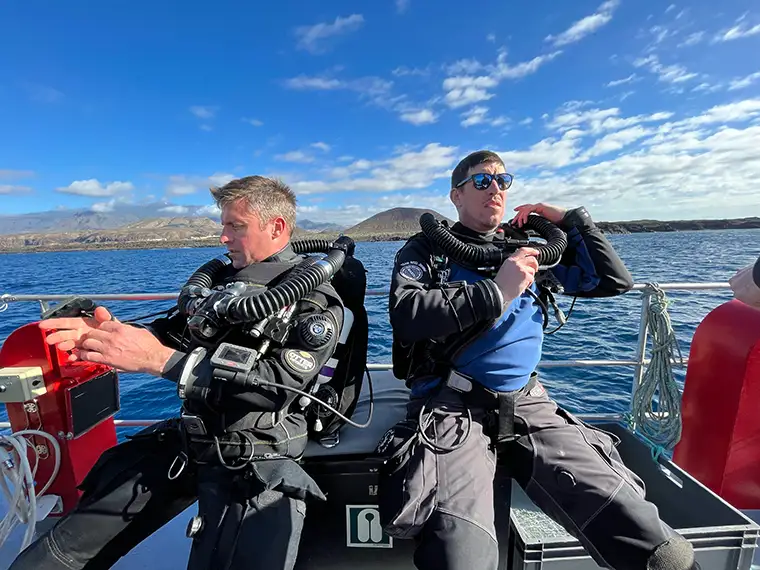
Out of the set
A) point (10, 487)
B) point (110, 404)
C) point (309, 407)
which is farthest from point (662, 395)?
point (10, 487)

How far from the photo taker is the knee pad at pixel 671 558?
1.50m

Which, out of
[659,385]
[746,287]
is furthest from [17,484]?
[746,287]

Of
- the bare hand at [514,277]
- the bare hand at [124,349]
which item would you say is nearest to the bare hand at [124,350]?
the bare hand at [124,349]

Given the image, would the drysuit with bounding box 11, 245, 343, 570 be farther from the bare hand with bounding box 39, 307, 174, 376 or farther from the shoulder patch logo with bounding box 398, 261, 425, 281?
the shoulder patch logo with bounding box 398, 261, 425, 281

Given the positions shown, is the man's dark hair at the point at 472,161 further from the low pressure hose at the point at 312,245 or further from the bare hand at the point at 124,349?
the bare hand at the point at 124,349

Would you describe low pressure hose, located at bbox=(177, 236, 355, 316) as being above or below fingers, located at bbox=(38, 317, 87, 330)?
above

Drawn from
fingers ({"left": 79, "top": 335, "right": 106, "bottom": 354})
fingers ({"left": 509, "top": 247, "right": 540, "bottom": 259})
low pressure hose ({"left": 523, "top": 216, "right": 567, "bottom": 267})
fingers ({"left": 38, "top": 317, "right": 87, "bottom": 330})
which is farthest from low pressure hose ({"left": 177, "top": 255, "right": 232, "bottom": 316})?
low pressure hose ({"left": 523, "top": 216, "right": 567, "bottom": 267})

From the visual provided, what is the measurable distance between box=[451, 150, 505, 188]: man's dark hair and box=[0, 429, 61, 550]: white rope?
105 inches

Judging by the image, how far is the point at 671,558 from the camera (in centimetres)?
150

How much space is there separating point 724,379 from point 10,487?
4.06 m

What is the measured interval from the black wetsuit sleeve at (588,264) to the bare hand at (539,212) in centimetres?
5

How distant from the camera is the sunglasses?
2.25 m

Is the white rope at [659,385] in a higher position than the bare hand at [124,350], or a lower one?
lower

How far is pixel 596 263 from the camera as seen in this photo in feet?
7.75
